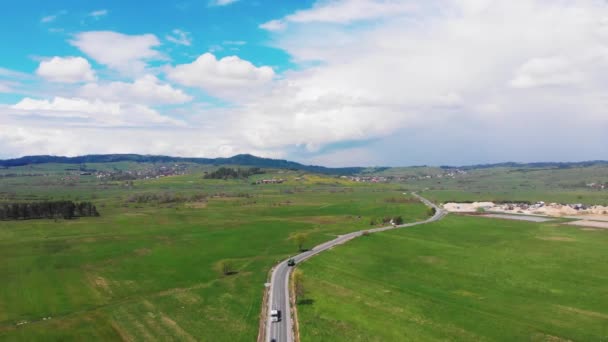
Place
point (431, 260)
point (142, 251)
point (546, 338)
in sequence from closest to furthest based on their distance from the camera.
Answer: point (546, 338) < point (431, 260) < point (142, 251)

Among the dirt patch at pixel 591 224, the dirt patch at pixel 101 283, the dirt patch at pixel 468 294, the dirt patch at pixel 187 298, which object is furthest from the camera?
the dirt patch at pixel 591 224

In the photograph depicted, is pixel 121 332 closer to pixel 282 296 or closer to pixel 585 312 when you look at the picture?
pixel 282 296

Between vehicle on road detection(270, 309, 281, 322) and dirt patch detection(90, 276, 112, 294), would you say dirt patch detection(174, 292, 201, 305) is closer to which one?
dirt patch detection(90, 276, 112, 294)

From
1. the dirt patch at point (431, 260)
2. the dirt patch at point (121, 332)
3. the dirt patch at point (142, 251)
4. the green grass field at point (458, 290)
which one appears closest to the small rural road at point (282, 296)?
the green grass field at point (458, 290)

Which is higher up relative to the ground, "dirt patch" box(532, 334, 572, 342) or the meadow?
the meadow

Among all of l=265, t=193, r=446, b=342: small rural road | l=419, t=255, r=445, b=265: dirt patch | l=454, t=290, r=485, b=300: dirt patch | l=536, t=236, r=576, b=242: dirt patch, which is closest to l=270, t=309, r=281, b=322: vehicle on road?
l=265, t=193, r=446, b=342: small rural road

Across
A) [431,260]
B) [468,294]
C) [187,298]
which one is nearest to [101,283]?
[187,298]

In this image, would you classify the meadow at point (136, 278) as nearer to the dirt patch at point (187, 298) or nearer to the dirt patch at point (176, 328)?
the dirt patch at point (176, 328)

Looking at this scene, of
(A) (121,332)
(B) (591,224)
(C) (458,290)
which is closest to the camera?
(A) (121,332)
